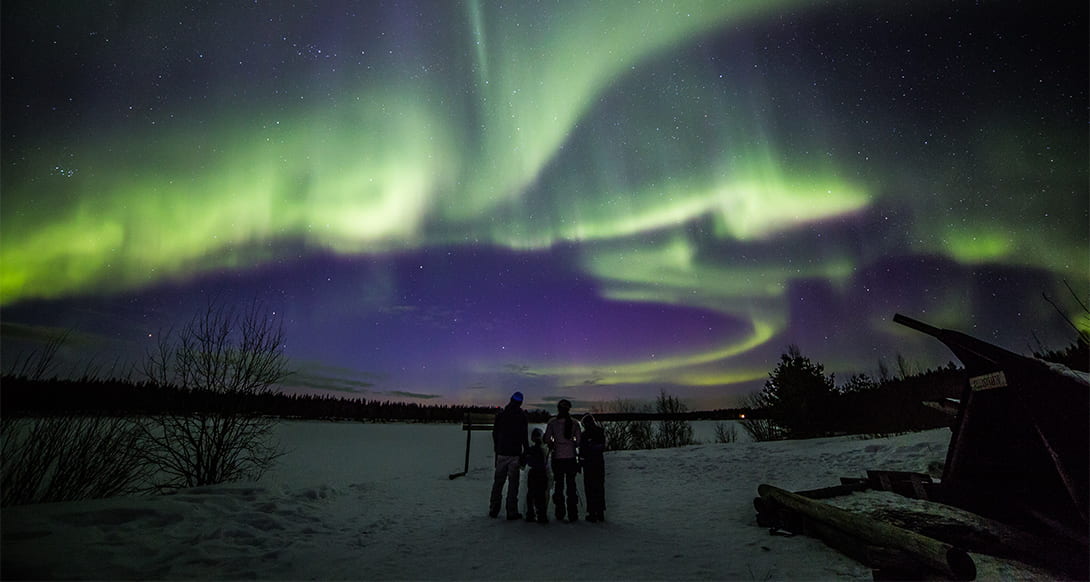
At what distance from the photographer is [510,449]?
381 inches

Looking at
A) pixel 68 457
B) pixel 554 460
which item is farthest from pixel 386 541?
pixel 68 457

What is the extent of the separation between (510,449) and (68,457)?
29.4 feet

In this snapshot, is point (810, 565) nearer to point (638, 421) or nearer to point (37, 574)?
point (37, 574)

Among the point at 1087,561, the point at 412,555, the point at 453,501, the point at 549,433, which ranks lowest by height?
the point at 453,501

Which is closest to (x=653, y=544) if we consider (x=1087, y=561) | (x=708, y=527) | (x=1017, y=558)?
(x=708, y=527)

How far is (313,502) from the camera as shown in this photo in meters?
10.2

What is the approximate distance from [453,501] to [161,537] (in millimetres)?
6747

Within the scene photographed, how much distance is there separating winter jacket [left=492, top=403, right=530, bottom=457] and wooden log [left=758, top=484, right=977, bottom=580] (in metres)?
5.20

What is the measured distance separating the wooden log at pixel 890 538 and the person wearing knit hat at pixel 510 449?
5231 mm

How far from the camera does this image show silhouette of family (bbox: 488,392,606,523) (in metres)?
9.39

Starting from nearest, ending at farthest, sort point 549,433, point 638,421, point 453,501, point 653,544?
point 653,544 → point 549,433 → point 453,501 → point 638,421

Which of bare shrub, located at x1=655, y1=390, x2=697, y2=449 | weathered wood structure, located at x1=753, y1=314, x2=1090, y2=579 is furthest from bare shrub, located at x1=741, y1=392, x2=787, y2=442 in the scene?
weathered wood structure, located at x1=753, y1=314, x2=1090, y2=579

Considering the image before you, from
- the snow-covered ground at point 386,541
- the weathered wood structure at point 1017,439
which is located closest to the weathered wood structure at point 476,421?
the snow-covered ground at point 386,541

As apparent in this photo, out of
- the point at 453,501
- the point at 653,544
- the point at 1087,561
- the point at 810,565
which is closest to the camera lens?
the point at 1087,561
